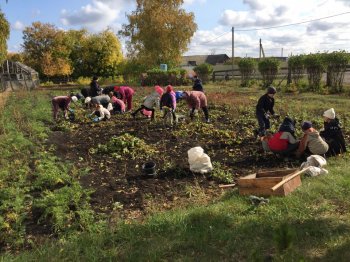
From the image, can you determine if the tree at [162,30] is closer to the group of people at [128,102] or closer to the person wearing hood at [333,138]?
the group of people at [128,102]

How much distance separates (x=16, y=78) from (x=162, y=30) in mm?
14272

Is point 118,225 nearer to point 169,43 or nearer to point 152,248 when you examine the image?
point 152,248

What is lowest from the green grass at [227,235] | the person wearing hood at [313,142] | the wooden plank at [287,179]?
the green grass at [227,235]

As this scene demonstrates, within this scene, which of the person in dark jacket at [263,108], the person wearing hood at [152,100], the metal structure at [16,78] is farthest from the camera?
the metal structure at [16,78]

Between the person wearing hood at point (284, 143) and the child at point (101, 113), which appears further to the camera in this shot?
the child at point (101, 113)

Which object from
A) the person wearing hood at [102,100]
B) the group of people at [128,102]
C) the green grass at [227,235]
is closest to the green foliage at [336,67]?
the group of people at [128,102]

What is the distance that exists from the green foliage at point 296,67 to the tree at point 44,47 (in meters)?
32.0

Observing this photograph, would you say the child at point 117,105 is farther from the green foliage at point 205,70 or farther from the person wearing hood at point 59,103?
the green foliage at point 205,70

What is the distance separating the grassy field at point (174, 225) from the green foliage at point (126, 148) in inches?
63.5

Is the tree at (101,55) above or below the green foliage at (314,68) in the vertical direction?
above

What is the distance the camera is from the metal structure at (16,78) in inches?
1240

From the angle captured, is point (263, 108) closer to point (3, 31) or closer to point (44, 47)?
point (3, 31)

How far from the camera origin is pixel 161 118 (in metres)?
12.6

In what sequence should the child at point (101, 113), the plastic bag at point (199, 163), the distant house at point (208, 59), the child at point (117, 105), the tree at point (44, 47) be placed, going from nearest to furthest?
the plastic bag at point (199, 163) → the child at point (101, 113) → the child at point (117, 105) → the tree at point (44, 47) → the distant house at point (208, 59)
